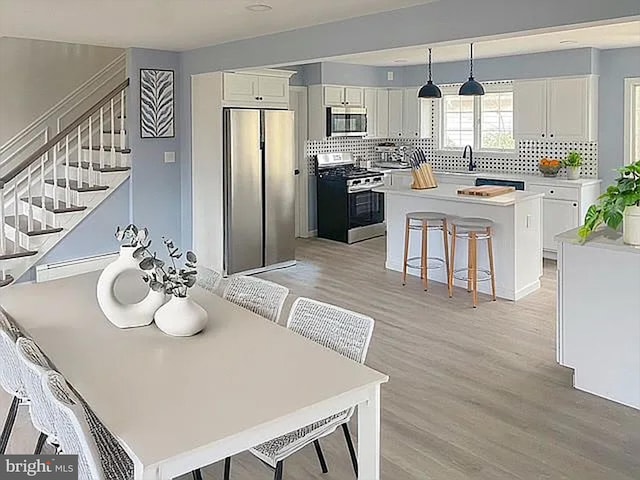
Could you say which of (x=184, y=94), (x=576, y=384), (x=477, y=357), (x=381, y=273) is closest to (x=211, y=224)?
(x=184, y=94)

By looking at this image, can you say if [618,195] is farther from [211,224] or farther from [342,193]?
[342,193]

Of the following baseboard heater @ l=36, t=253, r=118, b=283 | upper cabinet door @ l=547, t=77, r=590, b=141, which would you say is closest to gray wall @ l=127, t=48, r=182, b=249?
baseboard heater @ l=36, t=253, r=118, b=283

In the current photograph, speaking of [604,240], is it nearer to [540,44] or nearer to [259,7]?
[259,7]

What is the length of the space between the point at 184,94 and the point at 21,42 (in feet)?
6.11

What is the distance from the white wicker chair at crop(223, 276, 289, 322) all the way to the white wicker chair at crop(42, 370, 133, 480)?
3.70 ft

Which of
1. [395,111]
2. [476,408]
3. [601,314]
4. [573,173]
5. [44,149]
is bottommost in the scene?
[476,408]

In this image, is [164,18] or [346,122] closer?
[164,18]

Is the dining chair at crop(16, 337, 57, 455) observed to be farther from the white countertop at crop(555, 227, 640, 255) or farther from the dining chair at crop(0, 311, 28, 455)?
the white countertop at crop(555, 227, 640, 255)

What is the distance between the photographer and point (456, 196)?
6148 mm

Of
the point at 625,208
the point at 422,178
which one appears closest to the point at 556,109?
the point at 422,178

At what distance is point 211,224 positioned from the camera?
6.73m

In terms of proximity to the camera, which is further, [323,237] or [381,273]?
[323,237]

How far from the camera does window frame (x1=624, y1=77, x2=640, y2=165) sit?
284 inches

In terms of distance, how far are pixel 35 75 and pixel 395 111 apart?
5.20 meters
